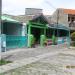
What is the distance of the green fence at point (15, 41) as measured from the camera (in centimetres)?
2897

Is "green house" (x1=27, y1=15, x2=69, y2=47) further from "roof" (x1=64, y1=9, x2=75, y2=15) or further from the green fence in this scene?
"roof" (x1=64, y1=9, x2=75, y2=15)

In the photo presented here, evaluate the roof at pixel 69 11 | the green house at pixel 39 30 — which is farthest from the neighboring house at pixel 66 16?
the green house at pixel 39 30

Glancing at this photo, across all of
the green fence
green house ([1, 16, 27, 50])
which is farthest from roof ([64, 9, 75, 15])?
the green fence

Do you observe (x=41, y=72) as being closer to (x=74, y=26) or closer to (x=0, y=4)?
(x=0, y=4)

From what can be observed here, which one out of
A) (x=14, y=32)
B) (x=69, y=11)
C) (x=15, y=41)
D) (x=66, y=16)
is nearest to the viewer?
(x=15, y=41)

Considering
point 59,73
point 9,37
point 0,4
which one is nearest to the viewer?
point 59,73

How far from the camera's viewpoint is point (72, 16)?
68875 millimetres

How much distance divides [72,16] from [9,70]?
182 feet

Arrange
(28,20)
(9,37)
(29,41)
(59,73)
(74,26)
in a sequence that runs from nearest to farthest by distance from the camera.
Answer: (59,73) < (9,37) < (29,41) < (28,20) < (74,26)

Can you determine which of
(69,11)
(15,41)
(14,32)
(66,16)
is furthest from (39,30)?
(69,11)

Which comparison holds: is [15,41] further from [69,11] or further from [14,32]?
[69,11]

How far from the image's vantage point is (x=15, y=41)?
30344mm

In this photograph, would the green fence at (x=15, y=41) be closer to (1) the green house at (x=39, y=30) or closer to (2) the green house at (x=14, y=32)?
(2) the green house at (x=14, y=32)

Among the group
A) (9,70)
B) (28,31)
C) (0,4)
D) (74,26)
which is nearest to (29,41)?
(28,31)
